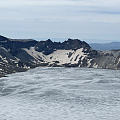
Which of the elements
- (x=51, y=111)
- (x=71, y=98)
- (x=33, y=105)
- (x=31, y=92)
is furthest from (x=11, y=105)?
(x=31, y=92)

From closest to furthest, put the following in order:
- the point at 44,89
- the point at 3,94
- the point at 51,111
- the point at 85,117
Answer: the point at 85,117 < the point at 51,111 < the point at 3,94 < the point at 44,89

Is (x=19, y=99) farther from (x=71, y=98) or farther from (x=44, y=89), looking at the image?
(x=44, y=89)

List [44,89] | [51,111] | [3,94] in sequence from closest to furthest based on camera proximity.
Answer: [51,111], [3,94], [44,89]

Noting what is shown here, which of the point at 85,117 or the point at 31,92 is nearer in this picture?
the point at 85,117

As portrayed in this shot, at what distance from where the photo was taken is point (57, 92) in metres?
187

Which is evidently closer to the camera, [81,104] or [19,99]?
[81,104]

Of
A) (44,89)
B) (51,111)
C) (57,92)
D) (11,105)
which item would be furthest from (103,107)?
(44,89)

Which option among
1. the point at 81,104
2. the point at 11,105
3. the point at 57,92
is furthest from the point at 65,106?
the point at 57,92

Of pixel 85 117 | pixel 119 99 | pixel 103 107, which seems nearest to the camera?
pixel 85 117

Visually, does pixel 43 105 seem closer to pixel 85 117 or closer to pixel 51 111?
pixel 51 111

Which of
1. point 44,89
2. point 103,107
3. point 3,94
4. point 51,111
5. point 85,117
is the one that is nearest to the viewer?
point 85,117

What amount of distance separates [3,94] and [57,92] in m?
26.6

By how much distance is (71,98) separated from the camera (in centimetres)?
16388

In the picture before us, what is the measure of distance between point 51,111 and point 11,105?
62.5 ft
